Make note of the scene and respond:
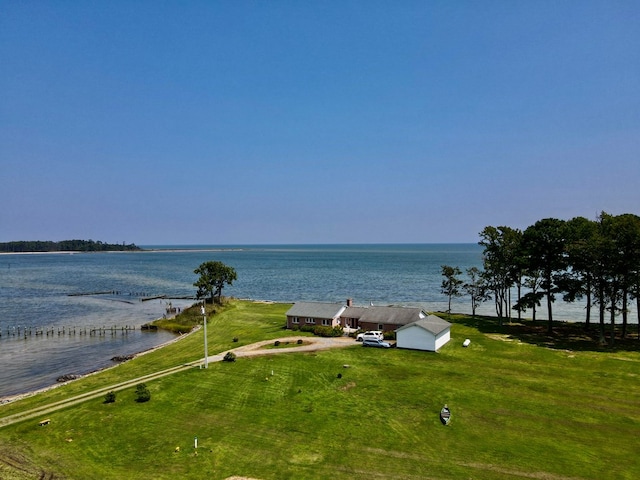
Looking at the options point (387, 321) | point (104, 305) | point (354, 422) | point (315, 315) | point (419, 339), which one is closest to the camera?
point (354, 422)

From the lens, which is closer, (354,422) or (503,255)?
(354,422)

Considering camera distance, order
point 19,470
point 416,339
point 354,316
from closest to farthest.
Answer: point 19,470 < point 416,339 < point 354,316

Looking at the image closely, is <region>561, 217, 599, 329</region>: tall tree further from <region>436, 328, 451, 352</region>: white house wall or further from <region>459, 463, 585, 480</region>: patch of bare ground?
<region>459, 463, 585, 480</region>: patch of bare ground

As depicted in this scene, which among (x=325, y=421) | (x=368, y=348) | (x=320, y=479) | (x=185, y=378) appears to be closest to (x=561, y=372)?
(x=368, y=348)

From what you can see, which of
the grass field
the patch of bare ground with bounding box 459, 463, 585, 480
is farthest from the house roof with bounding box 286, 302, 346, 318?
A: the patch of bare ground with bounding box 459, 463, 585, 480

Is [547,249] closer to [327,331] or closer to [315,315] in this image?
[327,331]

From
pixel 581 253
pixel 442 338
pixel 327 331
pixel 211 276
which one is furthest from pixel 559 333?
pixel 211 276

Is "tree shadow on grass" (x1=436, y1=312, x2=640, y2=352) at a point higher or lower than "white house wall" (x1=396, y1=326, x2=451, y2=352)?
lower
